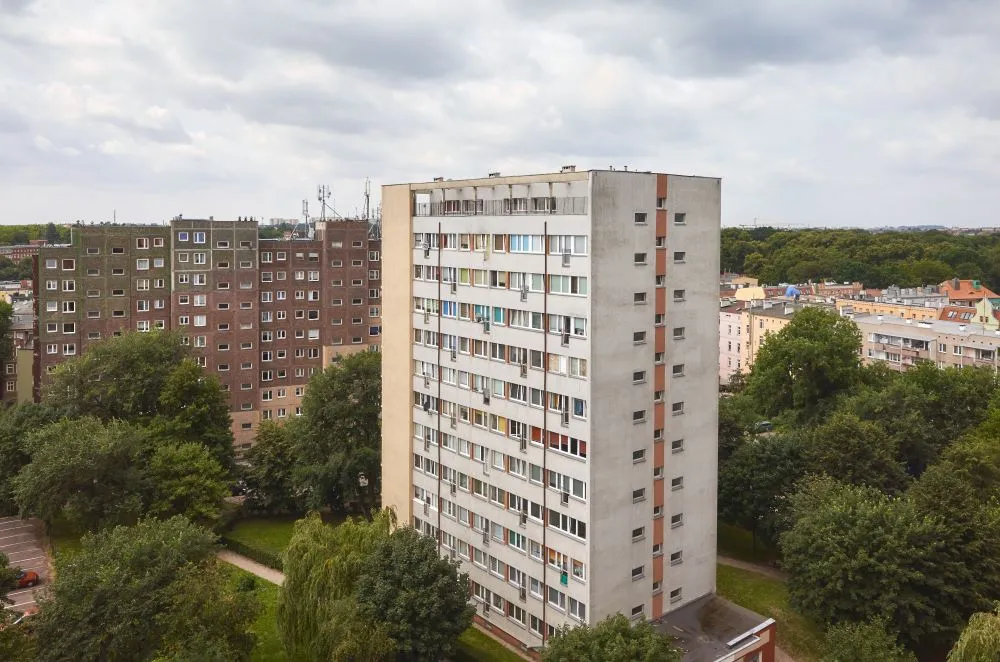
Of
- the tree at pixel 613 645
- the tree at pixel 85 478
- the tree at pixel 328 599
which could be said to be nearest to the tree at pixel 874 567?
the tree at pixel 613 645

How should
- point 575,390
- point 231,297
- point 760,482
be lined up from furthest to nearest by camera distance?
point 231,297 < point 760,482 < point 575,390

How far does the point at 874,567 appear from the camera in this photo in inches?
1266

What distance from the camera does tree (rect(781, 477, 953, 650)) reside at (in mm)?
32000

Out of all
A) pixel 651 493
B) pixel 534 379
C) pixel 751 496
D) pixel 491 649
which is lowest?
pixel 491 649

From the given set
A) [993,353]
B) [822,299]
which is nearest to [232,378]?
[993,353]

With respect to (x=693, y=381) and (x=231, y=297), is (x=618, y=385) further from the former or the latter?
(x=231, y=297)

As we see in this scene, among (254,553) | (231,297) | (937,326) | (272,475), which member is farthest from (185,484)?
(937,326)

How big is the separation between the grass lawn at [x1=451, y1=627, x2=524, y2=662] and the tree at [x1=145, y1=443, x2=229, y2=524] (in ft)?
61.2

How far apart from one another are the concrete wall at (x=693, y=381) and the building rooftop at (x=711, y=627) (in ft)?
2.23

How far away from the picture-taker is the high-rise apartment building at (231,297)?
6894 cm

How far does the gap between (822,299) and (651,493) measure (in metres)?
91.6

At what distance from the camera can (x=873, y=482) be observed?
41.2 meters

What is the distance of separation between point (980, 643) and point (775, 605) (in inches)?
546

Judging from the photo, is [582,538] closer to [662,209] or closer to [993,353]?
[662,209]
